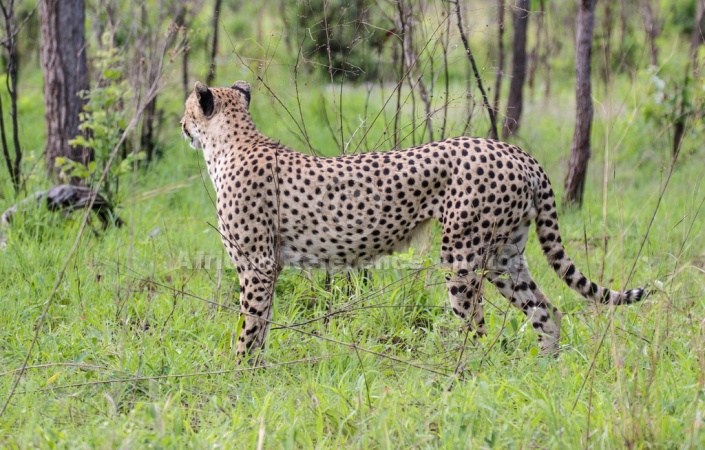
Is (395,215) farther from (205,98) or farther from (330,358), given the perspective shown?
(205,98)

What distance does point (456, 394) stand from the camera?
11.0ft

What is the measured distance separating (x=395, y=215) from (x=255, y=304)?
2.61 ft

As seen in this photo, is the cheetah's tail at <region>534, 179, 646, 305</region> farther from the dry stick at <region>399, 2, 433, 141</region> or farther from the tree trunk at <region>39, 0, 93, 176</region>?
the tree trunk at <region>39, 0, 93, 176</region>

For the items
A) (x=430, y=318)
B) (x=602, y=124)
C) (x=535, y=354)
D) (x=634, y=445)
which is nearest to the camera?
(x=634, y=445)

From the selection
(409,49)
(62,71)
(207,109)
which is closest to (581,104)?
(409,49)

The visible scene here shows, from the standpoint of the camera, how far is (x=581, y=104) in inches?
255

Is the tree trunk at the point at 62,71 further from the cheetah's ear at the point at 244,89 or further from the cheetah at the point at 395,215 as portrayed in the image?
the cheetah at the point at 395,215

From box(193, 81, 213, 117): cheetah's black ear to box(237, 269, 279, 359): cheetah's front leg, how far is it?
89cm

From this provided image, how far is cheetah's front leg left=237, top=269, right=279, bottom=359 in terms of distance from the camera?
4.02m

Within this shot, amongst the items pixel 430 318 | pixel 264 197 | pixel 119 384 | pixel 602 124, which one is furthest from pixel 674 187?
pixel 119 384

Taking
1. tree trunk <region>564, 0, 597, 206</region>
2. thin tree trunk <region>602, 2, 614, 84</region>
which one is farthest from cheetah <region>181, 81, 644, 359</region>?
tree trunk <region>564, 0, 597, 206</region>

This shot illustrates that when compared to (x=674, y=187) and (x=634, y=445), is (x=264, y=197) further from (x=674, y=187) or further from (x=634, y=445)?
(x=674, y=187)

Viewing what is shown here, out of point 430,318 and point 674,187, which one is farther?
point 674,187

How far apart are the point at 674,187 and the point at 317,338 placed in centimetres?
446
